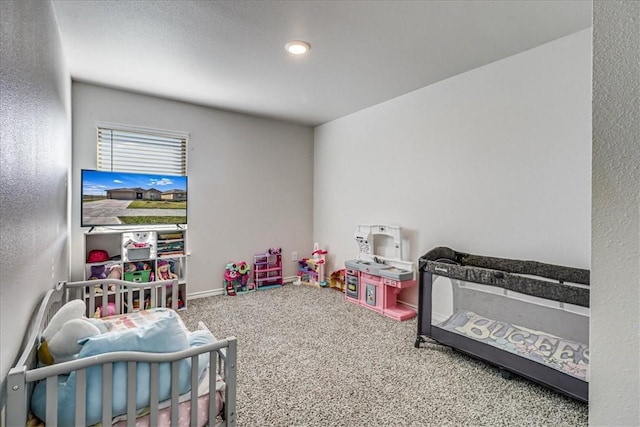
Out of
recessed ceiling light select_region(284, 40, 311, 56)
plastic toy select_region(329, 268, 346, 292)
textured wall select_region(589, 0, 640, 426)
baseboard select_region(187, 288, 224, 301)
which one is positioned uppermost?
recessed ceiling light select_region(284, 40, 311, 56)

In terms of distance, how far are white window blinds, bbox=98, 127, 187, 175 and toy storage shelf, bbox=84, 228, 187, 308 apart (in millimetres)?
708

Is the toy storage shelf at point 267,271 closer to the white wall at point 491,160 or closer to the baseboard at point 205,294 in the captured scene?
the baseboard at point 205,294

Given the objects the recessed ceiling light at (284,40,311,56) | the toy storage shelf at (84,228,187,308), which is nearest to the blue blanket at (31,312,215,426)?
the recessed ceiling light at (284,40,311,56)

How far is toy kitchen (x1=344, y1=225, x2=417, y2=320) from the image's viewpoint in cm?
332

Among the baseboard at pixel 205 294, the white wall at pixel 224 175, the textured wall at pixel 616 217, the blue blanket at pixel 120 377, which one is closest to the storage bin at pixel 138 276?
the white wall at pixel 224 175

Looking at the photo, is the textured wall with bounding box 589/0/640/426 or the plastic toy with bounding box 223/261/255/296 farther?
the plastic toy with bounding box 223/261/255/296

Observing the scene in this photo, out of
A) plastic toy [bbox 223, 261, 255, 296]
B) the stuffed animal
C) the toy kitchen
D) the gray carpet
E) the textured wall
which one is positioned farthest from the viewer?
plastic toy [bbox 223, 261, 255, 296]

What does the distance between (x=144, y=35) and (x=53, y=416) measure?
2.31m

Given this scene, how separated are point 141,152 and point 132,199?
54cm

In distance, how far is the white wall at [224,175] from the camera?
10.9 ft

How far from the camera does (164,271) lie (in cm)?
356

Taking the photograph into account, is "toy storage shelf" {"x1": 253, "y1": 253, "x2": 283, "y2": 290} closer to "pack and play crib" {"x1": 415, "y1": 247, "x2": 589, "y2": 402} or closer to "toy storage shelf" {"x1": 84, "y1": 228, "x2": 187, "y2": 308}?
"toy storage shelf" {"x1": 84, "y1": 228, "x2": 187, "y2": 308}

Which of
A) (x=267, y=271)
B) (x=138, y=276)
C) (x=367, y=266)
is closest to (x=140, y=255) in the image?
(x=138, y=276)

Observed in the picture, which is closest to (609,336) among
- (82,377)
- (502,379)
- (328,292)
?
(82,377)
